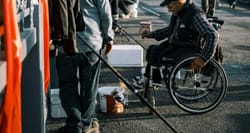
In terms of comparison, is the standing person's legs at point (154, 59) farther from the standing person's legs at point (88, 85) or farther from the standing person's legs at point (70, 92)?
the standing person's legs at point (70, 92)

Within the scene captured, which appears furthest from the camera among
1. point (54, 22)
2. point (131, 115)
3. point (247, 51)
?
point (247, 51)

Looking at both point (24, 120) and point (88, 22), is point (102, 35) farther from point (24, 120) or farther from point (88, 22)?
point (24, 120)

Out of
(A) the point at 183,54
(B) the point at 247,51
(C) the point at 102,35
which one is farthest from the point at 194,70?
(B) the point at 247,51

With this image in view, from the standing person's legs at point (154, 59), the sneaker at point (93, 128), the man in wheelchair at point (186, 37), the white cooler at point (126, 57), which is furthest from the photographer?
the white cooler at point (126, 57)

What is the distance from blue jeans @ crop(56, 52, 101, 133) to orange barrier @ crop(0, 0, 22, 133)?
2.03 meters

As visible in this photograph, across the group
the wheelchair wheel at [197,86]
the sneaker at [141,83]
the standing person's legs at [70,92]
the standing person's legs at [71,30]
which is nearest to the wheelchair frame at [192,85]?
the wheelchair wheel at [197,86]

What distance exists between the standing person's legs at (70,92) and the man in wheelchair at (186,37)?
1264 mm

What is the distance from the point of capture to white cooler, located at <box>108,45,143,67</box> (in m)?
7.16

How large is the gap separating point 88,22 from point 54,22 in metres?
0.53

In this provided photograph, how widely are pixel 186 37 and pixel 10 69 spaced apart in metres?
3.44

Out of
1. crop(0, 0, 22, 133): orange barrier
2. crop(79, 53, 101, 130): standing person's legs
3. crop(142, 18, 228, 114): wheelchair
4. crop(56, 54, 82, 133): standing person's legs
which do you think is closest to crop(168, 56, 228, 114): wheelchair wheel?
crop(142, 18, 228, 114): wheelchair

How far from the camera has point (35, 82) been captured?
2539 millimetres

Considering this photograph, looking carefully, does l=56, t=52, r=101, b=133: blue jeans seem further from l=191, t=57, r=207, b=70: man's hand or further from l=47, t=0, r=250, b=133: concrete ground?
l=191, t=57, r=207, b=70: man's hand

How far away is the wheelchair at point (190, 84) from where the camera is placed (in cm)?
498
